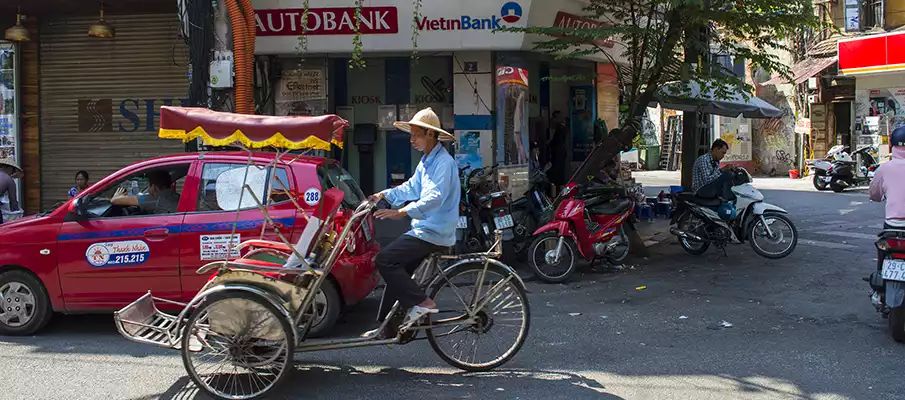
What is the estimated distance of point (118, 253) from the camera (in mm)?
6523

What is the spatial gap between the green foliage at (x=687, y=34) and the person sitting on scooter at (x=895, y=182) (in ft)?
10.4

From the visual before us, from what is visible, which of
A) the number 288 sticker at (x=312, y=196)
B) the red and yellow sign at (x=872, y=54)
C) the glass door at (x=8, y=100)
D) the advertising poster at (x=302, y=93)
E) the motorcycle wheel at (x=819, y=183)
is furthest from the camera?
the red and yellow sign at (x=872, y=54)

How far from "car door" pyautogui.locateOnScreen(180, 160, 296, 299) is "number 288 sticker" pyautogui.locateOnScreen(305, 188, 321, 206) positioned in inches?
5.9

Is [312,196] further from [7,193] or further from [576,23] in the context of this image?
[576,23]

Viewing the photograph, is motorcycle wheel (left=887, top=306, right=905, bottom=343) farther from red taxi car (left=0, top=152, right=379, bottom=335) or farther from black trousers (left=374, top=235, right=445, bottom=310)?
red taxi car (left=0, top=152, right=379, bottom=335)

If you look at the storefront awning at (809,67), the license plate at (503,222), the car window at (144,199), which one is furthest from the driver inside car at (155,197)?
the storefront awning at (809,67)

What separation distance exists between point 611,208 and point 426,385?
16.1 feet

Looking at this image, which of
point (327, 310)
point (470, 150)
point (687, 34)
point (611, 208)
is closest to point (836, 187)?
point (687, 34)

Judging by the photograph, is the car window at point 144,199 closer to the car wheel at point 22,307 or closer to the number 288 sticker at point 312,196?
the car wheel at point 22,307

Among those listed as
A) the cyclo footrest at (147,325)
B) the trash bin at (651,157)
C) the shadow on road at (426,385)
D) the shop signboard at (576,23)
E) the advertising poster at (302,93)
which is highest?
the shop signboard at (576,23)

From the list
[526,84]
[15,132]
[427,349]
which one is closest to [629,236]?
[526,84]

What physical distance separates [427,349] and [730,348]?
248cm

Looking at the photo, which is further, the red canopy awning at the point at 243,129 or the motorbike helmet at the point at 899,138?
the motorbike helmet at the point at 899,138

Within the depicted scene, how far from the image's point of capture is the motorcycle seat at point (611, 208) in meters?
9.40
